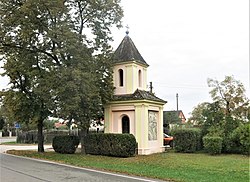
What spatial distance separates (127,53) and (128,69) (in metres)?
1.39

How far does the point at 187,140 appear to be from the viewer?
25250mm

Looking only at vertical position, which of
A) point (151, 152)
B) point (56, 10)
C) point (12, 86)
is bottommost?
point (151, 152)

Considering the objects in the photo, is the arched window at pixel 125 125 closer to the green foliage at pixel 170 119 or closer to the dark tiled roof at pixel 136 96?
the dark tiled roof at pixel 136 96

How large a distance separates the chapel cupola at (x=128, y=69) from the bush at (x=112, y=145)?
4090 millimetres

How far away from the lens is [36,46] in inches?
875

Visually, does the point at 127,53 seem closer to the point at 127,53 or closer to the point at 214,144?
the point at 127,53

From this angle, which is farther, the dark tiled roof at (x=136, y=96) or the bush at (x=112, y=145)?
the dark tiled roof at (x=136, y=96)

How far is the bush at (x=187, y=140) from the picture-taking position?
82.8ft

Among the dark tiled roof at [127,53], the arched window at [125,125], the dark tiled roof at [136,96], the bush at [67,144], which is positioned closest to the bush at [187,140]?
the dark tiled roof at [136,96]

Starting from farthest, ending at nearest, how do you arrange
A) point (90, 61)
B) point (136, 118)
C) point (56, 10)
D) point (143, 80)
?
point (143, 80) < point (136, 118) < point (90, 61) < point (56, 10)

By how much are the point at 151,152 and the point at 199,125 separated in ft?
18.7

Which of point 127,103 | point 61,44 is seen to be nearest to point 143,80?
point 127,103

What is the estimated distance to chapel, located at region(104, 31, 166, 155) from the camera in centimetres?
2342

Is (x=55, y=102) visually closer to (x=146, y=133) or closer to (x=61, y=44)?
(x=61, y=44)
